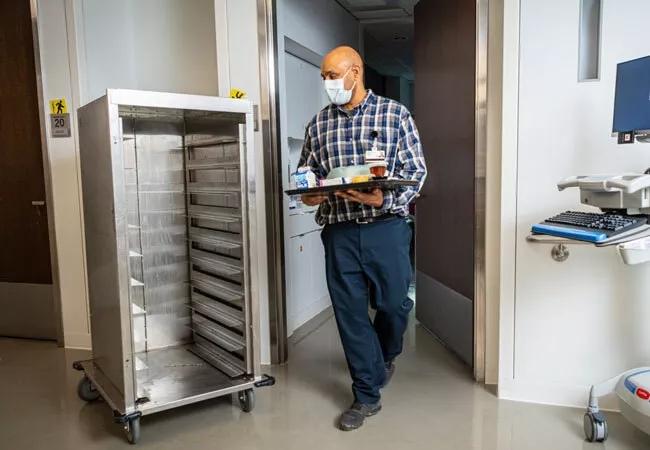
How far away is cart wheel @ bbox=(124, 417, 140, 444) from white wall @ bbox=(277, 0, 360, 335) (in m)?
1.47

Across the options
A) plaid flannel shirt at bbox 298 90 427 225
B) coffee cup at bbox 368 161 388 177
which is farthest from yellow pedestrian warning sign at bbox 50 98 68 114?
coffee cup at bbox 368 161 388 177

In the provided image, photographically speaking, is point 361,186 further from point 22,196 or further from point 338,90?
point 22,196

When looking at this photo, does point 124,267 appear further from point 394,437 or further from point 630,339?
point 630,339

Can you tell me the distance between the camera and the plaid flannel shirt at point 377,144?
2387mm

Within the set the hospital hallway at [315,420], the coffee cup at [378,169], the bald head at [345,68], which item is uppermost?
the bald head at [345,68]

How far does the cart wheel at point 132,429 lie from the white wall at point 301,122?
1468mm

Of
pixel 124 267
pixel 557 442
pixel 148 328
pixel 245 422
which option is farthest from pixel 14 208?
pixel 557 442

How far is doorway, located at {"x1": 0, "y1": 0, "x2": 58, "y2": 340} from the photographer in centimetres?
359

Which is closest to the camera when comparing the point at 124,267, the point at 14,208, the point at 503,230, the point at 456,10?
the point at 124,267

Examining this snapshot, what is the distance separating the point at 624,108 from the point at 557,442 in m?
1.40

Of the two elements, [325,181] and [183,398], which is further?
[183,398]

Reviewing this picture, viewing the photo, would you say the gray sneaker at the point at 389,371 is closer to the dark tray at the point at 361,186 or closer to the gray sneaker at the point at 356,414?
the gray sneaker at the point at 356,414

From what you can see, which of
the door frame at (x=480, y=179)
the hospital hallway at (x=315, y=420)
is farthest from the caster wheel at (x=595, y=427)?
the door frame at (x=480, y=179)

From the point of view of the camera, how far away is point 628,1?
2.28m
